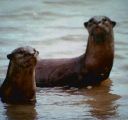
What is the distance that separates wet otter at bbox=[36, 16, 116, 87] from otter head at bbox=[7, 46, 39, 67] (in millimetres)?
1357

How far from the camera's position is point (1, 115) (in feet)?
25.8

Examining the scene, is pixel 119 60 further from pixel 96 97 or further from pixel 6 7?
pixel 6 7

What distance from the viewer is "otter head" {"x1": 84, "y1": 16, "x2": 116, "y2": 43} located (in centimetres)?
923

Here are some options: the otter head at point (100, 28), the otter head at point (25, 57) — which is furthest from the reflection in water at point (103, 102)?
the otter head at point (25, 57)

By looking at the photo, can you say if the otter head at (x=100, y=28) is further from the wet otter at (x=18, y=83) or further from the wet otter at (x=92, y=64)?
the wet otter at (x=18, y=83)

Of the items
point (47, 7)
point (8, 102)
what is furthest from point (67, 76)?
point (47, 7)

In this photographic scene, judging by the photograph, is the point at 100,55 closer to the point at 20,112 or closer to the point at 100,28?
the point at 100,28

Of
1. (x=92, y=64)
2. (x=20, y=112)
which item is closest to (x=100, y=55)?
(x=92, y=64)

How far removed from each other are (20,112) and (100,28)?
1.80m

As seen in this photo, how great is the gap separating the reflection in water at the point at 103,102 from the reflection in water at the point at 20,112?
2.07 ft

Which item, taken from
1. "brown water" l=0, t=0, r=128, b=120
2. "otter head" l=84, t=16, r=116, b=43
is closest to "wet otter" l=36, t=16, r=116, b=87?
"otter head" l=84, t=16, r=116, b=43

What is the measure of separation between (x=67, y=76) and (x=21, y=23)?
15.2 feet

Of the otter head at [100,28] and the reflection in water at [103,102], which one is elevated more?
the otter head at [100,28]

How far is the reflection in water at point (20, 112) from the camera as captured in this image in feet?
25.5
